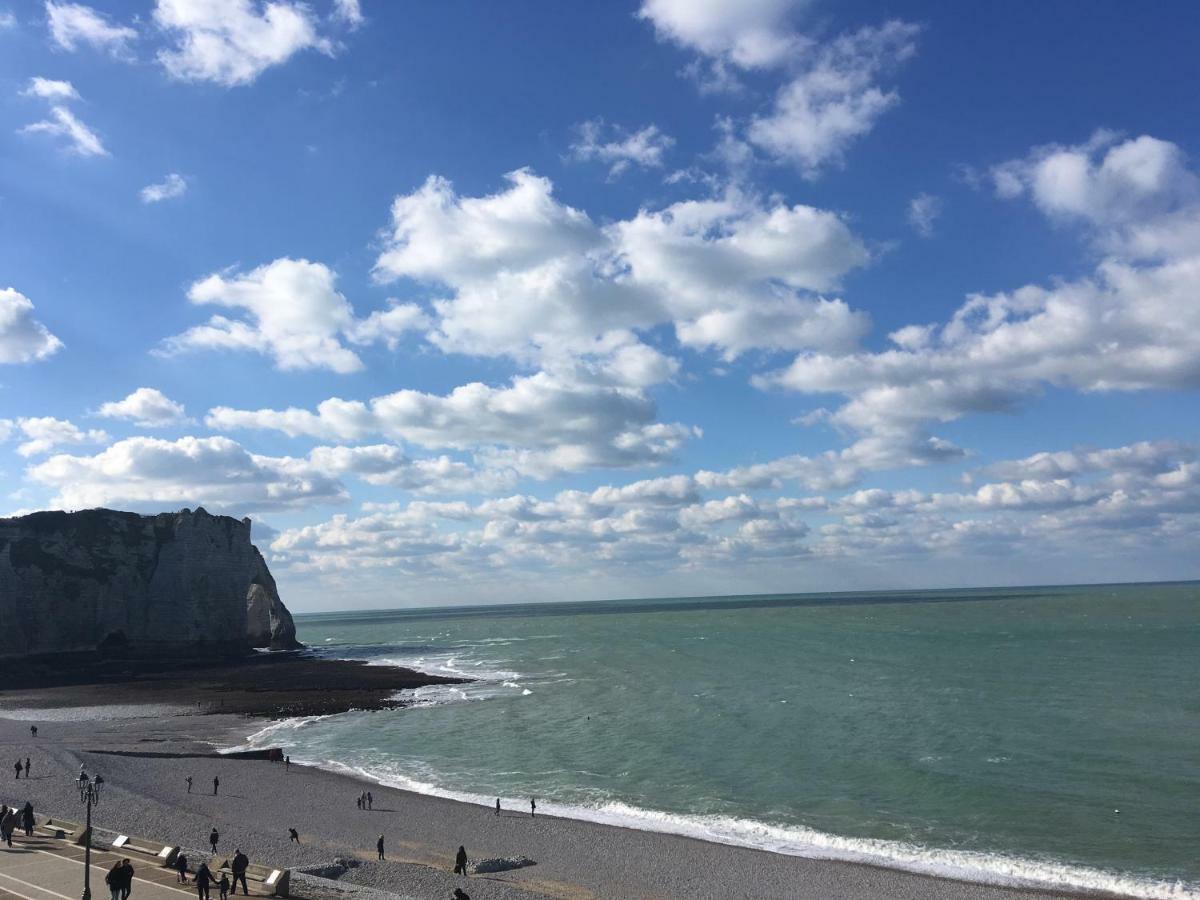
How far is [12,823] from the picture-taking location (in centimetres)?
2633

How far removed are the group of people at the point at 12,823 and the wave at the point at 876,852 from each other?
55.4 feet

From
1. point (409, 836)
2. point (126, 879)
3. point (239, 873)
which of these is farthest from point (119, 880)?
point (409, 836)

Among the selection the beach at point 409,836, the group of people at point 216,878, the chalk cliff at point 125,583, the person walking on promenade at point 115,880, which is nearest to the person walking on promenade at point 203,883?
the group of people at point 216,878

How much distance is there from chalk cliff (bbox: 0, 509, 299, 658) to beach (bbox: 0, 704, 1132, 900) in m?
53.5

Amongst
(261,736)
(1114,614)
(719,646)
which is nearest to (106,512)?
(261,736)

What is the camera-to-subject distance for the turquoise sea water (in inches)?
1219

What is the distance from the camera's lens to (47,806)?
3434 centimetres

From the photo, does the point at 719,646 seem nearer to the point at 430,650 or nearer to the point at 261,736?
the point at 430,650

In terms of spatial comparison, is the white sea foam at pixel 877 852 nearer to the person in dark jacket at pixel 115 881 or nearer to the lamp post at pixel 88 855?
the lamp post at pixel 88 855

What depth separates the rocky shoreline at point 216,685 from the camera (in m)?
68.7

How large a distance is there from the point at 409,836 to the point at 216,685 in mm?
58598

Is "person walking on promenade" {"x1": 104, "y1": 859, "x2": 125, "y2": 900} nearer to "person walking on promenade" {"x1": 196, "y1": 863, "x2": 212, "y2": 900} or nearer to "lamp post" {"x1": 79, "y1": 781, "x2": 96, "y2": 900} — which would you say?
"lamp post" {"x1": 79, "y1": 781, "x2": 96, "y2": 900}

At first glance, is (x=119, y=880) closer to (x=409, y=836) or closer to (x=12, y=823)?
(x=12, y=823)

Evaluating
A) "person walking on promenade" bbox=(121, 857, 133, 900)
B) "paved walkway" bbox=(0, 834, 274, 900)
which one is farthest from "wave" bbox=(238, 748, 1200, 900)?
"person walking on promenade" bbox=(121, 857, 133, 900)
